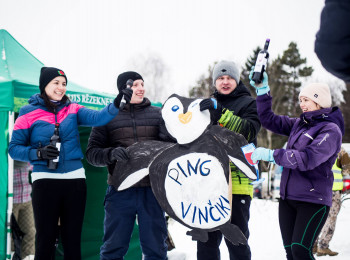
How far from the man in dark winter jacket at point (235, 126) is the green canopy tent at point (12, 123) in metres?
1.50

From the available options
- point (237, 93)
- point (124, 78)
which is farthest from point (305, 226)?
point (124, 78)

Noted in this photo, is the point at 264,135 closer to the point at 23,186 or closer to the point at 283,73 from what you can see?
the point at 283,73

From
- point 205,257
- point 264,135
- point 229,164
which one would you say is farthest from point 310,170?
point 264,135

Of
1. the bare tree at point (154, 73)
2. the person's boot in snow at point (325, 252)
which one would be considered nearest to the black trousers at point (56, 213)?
the person's boot in snow at point (325, 252)

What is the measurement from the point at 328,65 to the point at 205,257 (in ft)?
5.51

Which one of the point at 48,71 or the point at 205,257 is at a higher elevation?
the point at 48,71

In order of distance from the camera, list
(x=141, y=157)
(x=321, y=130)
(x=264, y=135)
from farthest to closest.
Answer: (x=264, y=135) < (x=141, y=157) < (x=321, y=130)

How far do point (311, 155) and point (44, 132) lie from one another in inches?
69.6

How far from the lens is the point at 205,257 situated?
2.27 metres

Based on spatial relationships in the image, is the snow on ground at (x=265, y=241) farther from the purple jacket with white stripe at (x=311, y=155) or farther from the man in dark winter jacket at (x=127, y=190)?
the purple jacket with white stripe at (x=311, y=155)

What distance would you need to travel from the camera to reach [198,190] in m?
2.20

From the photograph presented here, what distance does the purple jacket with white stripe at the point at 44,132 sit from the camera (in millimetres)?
2377

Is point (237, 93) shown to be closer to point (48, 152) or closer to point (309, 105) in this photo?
point (309, 105)

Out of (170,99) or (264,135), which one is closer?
(170,99)
